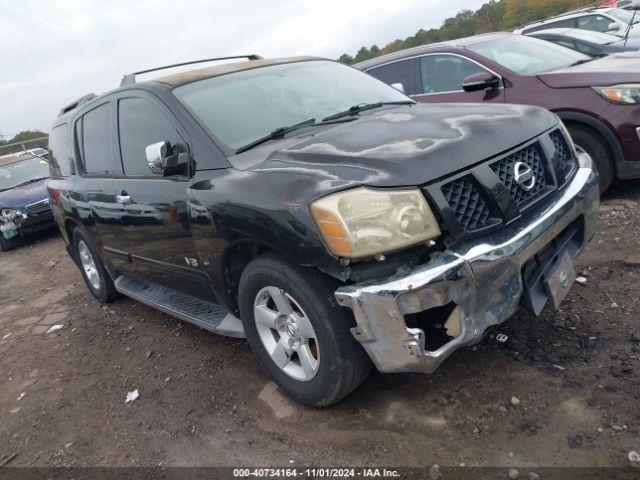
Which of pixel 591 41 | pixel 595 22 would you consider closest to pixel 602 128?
pixel 591 41

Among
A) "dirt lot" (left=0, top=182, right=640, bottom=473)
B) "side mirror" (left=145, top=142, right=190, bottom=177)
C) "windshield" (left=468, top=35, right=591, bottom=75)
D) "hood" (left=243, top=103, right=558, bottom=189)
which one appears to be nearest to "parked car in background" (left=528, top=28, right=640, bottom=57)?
"windshield" (left=468, top=35, right=591, bottom=75)

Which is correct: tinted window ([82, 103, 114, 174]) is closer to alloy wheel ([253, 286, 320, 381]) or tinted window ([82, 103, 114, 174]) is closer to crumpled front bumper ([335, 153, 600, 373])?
alloy wheel ([253, 286, 320, 381])

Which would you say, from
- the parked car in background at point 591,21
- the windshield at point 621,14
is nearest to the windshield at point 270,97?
the parked car in background at point 591,21

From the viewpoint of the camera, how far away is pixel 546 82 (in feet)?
17.0

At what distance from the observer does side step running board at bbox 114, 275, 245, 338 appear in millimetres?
3139

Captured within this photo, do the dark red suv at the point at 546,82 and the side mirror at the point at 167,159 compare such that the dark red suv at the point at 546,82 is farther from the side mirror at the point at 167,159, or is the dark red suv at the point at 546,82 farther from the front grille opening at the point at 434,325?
the front grille opening at the point at 434,325

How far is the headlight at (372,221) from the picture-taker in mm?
2229

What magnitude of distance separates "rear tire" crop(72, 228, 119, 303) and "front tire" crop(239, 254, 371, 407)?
256 cm

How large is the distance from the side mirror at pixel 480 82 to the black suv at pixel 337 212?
1444 mm

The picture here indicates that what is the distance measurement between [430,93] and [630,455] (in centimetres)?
477

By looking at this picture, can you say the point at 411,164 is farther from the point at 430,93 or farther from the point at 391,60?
the point at 391,60

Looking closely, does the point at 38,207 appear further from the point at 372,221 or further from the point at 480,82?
the point at 372,221

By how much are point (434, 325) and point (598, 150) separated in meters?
3.35

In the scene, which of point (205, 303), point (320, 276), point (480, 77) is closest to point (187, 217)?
point (205, 303)
